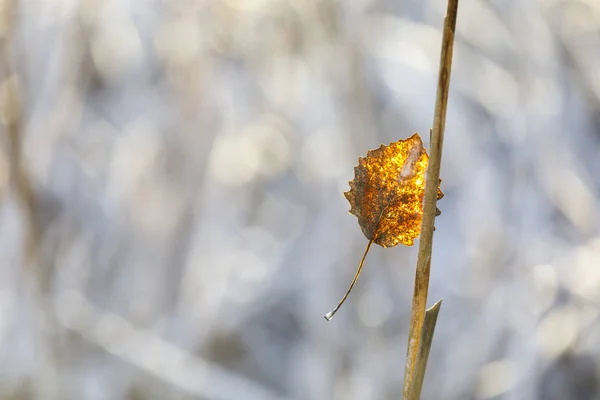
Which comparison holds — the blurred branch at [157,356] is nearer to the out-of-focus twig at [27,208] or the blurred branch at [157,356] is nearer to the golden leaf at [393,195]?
the out-of-focus twig at [27,208]

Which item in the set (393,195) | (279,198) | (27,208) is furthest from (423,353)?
(27,208)

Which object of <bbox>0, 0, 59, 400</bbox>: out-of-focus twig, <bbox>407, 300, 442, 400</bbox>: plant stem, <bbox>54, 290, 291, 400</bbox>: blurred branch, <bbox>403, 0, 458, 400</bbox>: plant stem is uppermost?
<bbox>0, 0, 59, 400</bbox>: out-of-focus twig

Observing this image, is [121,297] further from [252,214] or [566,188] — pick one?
[566,188]

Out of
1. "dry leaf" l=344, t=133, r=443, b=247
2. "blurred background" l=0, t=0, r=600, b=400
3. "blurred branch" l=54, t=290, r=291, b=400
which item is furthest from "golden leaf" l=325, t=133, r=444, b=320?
"blurred branch" l=54, t=290, r=291, b=400

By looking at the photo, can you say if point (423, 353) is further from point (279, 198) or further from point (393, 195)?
point (279, 198)

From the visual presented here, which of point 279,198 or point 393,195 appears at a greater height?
point 279,198

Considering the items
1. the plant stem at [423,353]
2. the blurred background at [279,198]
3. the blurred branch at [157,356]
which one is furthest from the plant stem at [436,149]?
the blurred branch at [157,356]

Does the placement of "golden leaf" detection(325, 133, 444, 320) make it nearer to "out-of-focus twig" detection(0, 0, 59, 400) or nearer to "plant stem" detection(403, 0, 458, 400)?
"plant stem" detection(403, 0, 458, 400)

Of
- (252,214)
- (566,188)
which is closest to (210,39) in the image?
(252,214)
